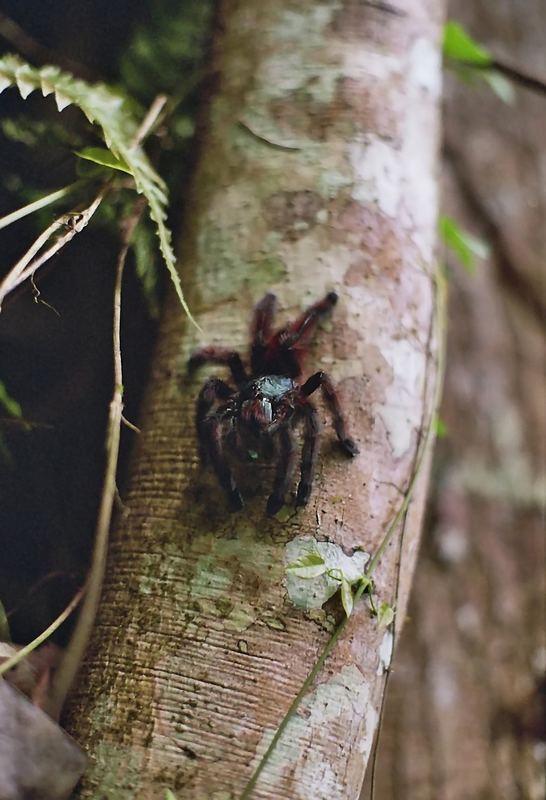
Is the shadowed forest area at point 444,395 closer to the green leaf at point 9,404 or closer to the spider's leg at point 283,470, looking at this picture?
the green leaf at point 9,404

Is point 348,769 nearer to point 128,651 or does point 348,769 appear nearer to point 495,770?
point 128,651

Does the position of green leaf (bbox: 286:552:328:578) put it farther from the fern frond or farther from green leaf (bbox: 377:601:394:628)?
the fern frond

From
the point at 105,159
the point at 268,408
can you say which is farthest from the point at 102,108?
the point at 268,408

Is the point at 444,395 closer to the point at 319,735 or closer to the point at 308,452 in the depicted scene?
the point at 308,452

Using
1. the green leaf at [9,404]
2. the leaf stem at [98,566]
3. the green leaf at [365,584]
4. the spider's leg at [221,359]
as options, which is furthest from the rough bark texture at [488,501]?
the green leaf at [9,404]

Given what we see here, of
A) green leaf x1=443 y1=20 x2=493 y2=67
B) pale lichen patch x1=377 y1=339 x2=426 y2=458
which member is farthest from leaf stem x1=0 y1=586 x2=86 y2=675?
green leaf x1=443 y1=20 x2=493 y2=67

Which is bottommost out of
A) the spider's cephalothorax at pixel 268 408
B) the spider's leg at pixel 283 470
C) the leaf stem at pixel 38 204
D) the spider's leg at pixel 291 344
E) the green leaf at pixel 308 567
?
the green leaf at pixel 308 567
